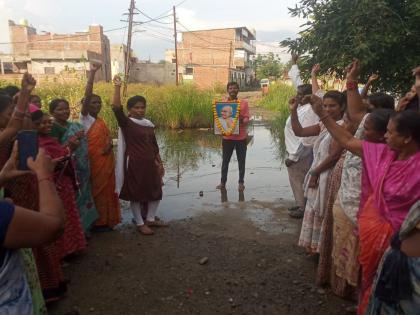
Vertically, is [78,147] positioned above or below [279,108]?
above

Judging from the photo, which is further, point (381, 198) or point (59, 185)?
point (59, 185)

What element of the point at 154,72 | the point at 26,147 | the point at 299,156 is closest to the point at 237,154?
the point at 299,156

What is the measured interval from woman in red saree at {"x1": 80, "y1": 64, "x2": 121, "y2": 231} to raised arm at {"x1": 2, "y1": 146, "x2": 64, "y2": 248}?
293 centimetres

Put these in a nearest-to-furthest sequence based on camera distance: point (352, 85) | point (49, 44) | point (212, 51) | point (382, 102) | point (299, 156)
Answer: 1. point (352, 85)
2. point (382, 102)
3. point (299, 156)
4. point (49, 44)
5. point (212, 51)

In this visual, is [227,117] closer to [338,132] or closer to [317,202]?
[317,202]

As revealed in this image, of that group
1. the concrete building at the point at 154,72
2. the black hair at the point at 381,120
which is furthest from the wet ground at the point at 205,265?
the concrete building at the point at 154,72

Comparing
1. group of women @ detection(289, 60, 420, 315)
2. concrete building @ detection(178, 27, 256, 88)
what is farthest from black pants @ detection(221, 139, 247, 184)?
concrete building @ detection(178, 27, 256, 88)

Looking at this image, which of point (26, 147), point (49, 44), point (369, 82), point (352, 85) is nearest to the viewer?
point (26, 147)

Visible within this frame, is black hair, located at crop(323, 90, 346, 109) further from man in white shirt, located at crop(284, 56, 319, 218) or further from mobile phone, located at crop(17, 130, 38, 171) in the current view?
mobile phone, located at crop(17, 130, 38, 171)

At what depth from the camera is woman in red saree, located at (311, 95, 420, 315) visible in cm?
211

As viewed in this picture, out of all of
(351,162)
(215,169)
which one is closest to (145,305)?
(351,162)

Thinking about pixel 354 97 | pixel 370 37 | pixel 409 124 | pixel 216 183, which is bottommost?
pixel 216 183

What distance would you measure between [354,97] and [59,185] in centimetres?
270

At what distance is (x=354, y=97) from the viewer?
3.02 m
